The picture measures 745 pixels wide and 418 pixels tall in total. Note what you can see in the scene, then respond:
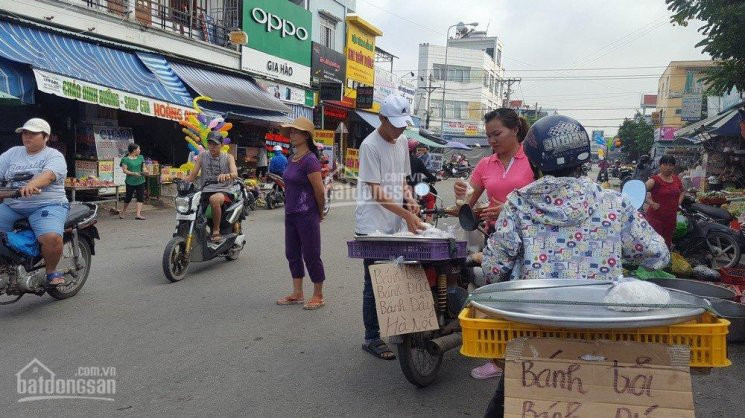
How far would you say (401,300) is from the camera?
10.6 feet

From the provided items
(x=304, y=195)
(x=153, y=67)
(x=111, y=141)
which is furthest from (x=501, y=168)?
(x=153, y=67)

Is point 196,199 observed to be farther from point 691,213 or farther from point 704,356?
point 691,213

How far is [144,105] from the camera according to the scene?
12047mm

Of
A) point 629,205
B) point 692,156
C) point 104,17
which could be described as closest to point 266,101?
point 104,17

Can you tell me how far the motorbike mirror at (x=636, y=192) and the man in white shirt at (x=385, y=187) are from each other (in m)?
1.26

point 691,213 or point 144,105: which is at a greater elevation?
point 144,105

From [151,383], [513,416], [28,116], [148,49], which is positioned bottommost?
[151,383]

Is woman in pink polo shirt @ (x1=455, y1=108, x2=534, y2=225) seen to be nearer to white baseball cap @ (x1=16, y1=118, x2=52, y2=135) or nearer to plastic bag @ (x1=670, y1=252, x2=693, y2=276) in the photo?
white baseball cap @ (x1=16, y1=118, x2=52, y2=135)

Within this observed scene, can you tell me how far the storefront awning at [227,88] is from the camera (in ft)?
48.2

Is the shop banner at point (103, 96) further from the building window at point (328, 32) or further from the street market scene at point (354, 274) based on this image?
the building window at point (328, 32)

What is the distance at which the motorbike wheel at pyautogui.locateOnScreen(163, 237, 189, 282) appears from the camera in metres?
6.07

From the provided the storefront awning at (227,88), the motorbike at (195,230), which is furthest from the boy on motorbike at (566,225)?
the storefront awning at (227,88)

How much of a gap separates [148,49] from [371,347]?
12303mm

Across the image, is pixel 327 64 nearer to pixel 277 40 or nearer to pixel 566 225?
pixel 277 40
